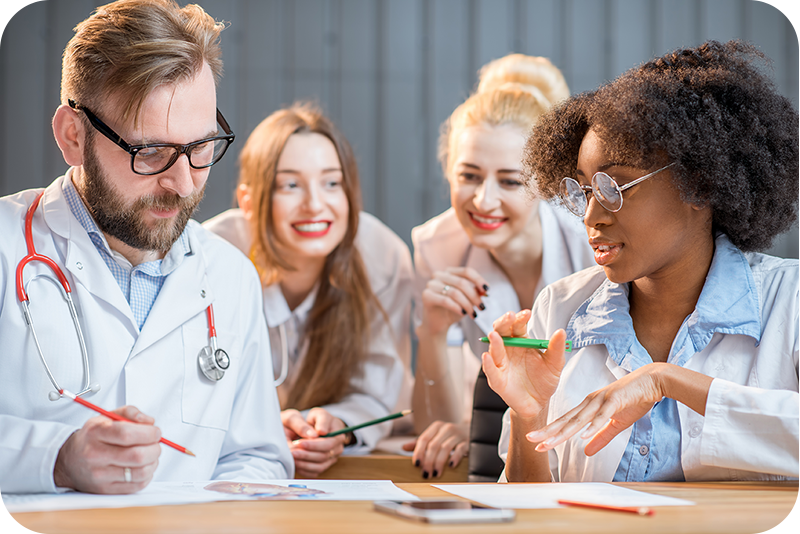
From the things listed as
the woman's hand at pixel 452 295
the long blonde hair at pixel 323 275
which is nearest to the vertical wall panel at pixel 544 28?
the long blonde hair at pixel 323 275

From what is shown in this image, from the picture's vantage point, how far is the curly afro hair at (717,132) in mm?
1504

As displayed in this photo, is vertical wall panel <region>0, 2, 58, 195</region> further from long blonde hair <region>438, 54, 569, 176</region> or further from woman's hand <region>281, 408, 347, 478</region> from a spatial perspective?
woman's hand <region>281, 408, 347, 478</region>

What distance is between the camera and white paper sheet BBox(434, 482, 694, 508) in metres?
1.12

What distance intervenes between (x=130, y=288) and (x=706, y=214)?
4.43ft

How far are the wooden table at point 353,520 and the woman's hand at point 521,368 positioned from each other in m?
0.39

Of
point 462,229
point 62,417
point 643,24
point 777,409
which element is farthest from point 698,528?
point 643,24

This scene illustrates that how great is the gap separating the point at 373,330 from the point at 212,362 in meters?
1.09

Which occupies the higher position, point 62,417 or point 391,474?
point 62,417

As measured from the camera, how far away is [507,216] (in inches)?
99.2

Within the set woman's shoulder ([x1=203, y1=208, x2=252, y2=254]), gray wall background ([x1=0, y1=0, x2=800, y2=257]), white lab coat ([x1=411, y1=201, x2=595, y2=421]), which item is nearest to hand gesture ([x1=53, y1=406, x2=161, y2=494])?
white lab coat ([x1=411, y1=201, x2=595, y2=421])

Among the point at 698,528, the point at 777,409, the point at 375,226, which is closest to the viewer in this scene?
the point at 698,528

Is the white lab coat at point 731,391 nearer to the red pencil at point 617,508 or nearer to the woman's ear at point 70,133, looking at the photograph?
the red pencil at point 617,508

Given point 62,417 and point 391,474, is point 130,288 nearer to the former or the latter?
point 62,417

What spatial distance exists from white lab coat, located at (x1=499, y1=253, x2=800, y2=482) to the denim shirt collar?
0.08 feet
